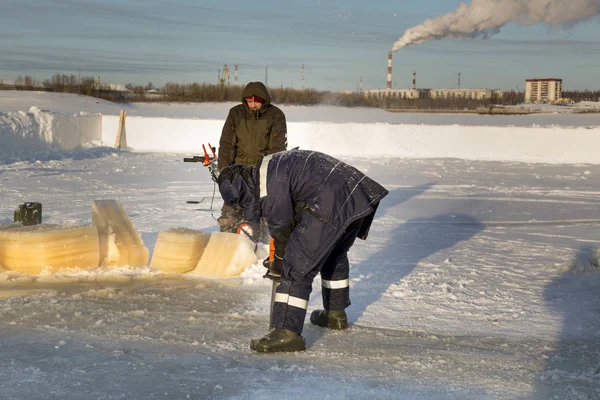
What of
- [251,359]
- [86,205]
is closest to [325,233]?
[251,359]

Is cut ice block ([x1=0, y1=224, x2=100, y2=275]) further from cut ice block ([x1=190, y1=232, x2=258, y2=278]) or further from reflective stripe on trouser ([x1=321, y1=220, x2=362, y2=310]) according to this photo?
reflective stripe on trouser ([x1=321, y1=220, x2=362, y2=310])

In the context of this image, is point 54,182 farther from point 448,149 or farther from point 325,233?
point 448,149

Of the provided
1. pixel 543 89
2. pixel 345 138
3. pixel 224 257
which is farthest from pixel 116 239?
pixel 543 89

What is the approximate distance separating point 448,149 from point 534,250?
14636 millimetres

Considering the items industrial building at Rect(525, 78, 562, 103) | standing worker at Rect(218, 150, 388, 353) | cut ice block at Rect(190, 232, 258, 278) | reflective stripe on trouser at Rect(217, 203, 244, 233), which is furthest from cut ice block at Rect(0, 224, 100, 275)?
industrial building at Rect(525, 78, 562, 103)

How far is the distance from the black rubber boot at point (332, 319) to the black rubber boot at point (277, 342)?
57 cm

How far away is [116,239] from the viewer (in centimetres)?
696

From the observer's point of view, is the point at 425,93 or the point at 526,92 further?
the point at 425,93

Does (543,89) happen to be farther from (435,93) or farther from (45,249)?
(45,249)

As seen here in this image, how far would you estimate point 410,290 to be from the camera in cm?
648

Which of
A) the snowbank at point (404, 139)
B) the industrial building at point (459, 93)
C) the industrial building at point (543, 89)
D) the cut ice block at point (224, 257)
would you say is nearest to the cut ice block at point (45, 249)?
the cut ice block at point (224, 257)

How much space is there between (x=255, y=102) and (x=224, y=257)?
1713 millimetres

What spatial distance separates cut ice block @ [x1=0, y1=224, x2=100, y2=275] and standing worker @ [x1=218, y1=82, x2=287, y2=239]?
181 cm

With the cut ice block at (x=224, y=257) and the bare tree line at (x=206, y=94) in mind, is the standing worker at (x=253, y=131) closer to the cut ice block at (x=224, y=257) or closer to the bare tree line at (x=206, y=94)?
the cut ice block at (x=224, y=257)
